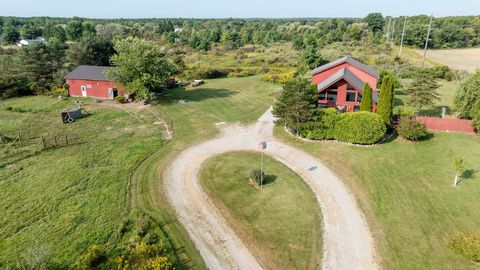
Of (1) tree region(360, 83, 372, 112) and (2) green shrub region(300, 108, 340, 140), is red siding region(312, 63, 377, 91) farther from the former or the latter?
(2) green shrub region(300, 108, 340, 140)

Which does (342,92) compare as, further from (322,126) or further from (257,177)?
(257,177)

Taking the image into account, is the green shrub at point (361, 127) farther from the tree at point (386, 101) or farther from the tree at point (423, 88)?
the tree at point (423, 88)

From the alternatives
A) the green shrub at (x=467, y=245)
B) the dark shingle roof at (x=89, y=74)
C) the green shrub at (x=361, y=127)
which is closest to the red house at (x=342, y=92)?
the green shrub at (x=361, y=127)

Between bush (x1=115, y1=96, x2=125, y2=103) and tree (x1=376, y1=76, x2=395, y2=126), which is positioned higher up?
tree (x1=376, y1=76, x2=395, y2=126)

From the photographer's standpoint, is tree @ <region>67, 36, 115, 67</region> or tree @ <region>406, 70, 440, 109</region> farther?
tree @ <region>67, 36, 115, 67</region>

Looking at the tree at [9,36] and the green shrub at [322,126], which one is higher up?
the tree at [9,36]

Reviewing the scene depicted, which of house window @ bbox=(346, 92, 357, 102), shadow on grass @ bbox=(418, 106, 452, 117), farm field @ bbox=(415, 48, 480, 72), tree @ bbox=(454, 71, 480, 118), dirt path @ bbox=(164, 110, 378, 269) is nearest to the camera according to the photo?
dirt path @ bbox=(164, 110, 378, 269)

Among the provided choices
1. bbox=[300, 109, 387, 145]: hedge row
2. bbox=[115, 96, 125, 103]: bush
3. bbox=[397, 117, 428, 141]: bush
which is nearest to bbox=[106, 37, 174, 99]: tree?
bbox=[115, 96, 125, 103]: bush
